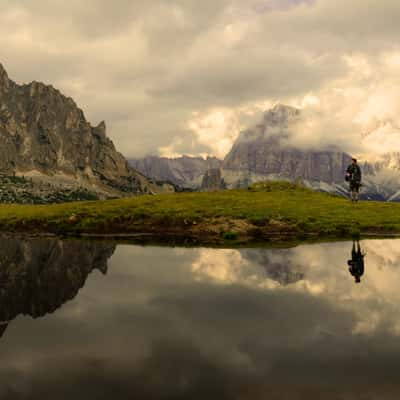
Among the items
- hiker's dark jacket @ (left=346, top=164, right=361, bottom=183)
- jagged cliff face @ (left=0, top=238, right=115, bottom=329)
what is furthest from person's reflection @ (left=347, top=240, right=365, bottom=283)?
hiker's dark jacket @ (left=346, top=164, right=361, bottom=183)

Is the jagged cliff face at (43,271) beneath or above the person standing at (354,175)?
beneath

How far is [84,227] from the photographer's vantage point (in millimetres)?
50938

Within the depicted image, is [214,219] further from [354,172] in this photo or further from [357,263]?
[354,172]

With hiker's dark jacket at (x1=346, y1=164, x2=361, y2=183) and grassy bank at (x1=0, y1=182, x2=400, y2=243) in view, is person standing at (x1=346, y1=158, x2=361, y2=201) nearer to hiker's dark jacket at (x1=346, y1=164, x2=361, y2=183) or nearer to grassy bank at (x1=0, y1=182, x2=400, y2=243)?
hiker's dark jacket at (x1=346, y1=164, x2=361, y2=183)

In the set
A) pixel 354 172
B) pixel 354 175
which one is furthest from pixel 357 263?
pixel 354 175

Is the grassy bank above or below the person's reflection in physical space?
above

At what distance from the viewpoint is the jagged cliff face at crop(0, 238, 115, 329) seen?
61.8 feet

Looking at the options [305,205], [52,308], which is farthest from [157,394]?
[305,205]

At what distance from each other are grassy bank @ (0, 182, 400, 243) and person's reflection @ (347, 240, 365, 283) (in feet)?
34.5

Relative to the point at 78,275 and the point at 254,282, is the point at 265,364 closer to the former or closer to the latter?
A: the point at 254,282

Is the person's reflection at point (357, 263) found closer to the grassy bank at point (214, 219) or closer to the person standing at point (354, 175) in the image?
the grassy bank at point (214, 219)

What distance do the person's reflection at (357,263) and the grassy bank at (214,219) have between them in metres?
10.5

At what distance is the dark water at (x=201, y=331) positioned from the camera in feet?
36.4

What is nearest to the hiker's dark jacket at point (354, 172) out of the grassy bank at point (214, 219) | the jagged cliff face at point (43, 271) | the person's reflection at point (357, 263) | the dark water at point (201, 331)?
the grassy bank at point (214, 219)
